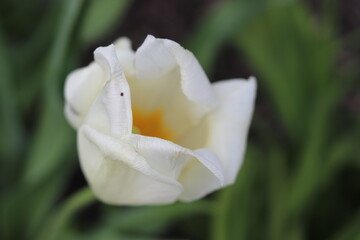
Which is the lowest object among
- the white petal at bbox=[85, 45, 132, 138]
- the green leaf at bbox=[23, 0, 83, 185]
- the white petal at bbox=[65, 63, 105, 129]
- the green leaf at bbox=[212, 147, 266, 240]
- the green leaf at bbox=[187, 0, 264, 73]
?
the green leaf at bbox=[212, 147, 266, 240]

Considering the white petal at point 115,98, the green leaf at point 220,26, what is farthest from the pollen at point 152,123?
the green leaf at point 220,26

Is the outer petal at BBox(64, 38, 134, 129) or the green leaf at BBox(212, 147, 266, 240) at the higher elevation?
the outer petal at BBox(64, 38, 134, 129)

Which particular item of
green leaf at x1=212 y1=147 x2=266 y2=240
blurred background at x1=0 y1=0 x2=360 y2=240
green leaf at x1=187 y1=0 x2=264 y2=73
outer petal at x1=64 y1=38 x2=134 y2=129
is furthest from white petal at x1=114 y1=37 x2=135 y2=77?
green leaf at x1=187 y1=0 x2=264 y2=73

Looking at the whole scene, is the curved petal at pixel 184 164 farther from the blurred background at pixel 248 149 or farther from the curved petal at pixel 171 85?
the blurred background at pixel 248 149

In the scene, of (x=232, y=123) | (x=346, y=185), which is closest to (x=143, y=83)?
(x=232, y=123)

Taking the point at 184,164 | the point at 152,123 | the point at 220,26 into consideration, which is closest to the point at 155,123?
the point at 152,123

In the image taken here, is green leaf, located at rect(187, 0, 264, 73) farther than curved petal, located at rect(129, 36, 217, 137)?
Yes

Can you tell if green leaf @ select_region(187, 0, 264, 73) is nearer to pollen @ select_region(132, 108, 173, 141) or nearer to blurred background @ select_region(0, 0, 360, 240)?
blurred background @ select_region(0, 0, 360, 240)

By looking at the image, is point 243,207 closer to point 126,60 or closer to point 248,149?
point 248,149
